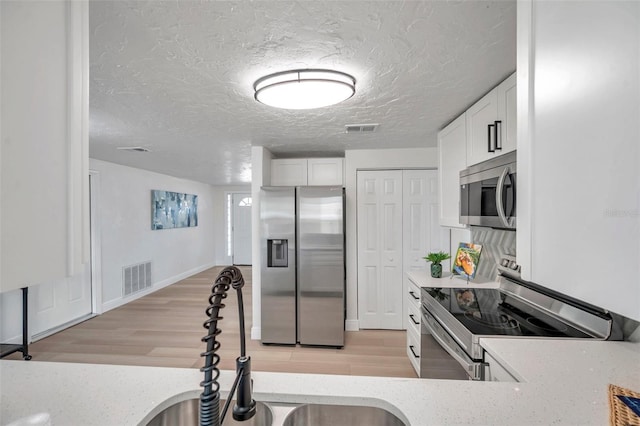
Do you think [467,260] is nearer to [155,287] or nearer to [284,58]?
[284,58]

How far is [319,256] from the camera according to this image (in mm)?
3363

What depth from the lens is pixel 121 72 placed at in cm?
160

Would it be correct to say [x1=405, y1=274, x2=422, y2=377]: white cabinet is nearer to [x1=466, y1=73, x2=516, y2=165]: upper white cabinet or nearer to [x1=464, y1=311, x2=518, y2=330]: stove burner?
[x1=464, y1=311, x2=518, y2=330]: stove burner

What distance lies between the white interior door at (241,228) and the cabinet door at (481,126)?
21.1 feet

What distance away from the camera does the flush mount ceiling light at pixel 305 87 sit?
5.26 feet

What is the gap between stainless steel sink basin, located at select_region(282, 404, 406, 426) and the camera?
3.04 feet

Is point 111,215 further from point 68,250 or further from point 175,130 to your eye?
point 68,250

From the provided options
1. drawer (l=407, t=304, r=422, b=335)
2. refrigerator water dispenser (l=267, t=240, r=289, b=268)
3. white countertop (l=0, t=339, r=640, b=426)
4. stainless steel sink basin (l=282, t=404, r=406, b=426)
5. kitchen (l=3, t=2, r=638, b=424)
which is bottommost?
drawer (l=407, t=304, r=422, b=335)

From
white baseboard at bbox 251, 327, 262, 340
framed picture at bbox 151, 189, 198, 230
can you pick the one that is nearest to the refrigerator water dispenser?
white baseboard at bbox 251, 327, 262, 340

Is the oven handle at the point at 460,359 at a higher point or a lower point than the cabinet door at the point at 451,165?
lower

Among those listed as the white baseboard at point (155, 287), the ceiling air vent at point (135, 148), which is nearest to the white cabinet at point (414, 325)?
the ceiling air vent at point (135, 148)

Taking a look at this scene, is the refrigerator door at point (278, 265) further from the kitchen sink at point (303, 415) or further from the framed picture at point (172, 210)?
the framed picture at point (172, 210)

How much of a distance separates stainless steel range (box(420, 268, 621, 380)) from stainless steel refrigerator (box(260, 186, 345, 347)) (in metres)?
1.24

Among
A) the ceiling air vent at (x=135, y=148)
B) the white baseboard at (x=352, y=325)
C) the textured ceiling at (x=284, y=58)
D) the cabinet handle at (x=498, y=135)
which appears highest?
the textured ceiling at (x=284, y=58)
